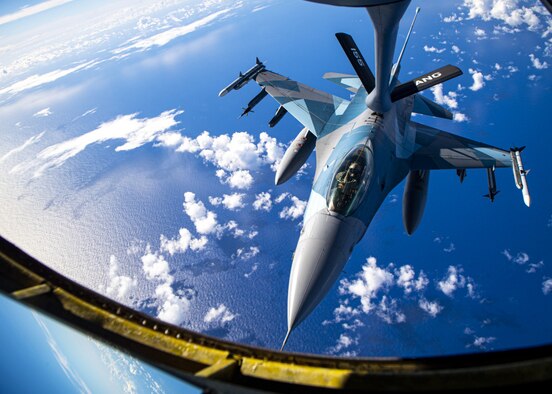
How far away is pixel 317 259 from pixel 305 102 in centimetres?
1038

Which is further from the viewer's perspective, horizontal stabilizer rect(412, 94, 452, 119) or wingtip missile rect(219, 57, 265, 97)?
wingtip missile rect(219, 57, 265, 97)

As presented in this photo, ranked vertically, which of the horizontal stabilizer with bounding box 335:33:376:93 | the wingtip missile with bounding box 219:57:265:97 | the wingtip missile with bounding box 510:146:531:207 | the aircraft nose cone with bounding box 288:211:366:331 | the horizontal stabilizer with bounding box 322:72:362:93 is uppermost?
the horizontal stabilizer with bounding box 335:33:376:93

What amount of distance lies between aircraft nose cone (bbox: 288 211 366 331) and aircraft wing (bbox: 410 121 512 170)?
19.4ft

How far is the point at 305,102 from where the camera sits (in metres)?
15.5

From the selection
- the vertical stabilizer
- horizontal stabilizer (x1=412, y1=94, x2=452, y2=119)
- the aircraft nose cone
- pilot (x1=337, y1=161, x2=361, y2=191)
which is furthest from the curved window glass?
horizontal stabilizer (x1=412, y1=94, x2=452, y2=119)

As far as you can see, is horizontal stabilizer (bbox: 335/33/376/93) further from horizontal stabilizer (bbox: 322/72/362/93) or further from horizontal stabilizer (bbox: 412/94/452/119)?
horizontal stabilizer (bbox: 412/94/452/119)

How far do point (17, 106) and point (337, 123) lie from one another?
127 meters

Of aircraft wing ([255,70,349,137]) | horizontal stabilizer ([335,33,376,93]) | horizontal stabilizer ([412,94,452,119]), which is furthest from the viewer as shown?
horizontal stabilizer ([412,94,452,119])

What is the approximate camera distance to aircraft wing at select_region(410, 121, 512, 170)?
11.9 metres

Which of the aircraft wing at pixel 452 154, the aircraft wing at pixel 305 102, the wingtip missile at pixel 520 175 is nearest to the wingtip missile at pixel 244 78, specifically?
the aircraft wing at pixel 305 102

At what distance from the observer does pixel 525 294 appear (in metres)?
36.7

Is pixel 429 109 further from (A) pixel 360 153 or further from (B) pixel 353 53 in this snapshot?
(A) pixel 360 153

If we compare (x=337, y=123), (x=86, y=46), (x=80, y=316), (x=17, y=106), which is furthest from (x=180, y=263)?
(x=86, y=46)

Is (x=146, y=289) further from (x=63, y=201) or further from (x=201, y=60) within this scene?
(x=201, y=60)
